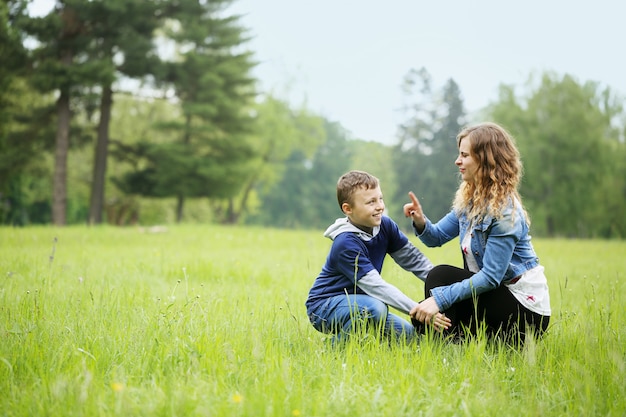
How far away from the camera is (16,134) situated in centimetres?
1831

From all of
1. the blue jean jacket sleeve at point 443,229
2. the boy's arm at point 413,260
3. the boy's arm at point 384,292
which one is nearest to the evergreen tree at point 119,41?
the boy's arm at point 413,260

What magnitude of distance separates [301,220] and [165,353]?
49271 millimetres

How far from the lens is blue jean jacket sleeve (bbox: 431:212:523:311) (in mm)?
2979

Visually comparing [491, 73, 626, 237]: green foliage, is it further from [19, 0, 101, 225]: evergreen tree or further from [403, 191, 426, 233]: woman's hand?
[403, 191, 426, 233]: woman's hand

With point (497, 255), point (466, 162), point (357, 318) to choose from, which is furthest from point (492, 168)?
point (357, 318)

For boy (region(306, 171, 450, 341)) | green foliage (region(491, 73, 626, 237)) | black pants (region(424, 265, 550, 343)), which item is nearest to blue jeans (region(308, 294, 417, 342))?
boy (region(306, 171, 450, 341))

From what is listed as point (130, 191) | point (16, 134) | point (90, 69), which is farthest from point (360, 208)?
point (130, 191)

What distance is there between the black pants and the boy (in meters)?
0.23

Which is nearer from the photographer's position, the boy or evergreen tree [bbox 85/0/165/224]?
the boy

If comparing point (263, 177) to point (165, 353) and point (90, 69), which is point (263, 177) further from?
point (165, 353)

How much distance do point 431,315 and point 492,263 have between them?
46 centimetres

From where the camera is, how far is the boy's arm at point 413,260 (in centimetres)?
367

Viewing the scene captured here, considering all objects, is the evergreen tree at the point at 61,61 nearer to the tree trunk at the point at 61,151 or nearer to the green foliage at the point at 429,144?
the tree trunk at the point at 61,151

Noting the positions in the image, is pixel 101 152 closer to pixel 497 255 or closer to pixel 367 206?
pixel 367 206
